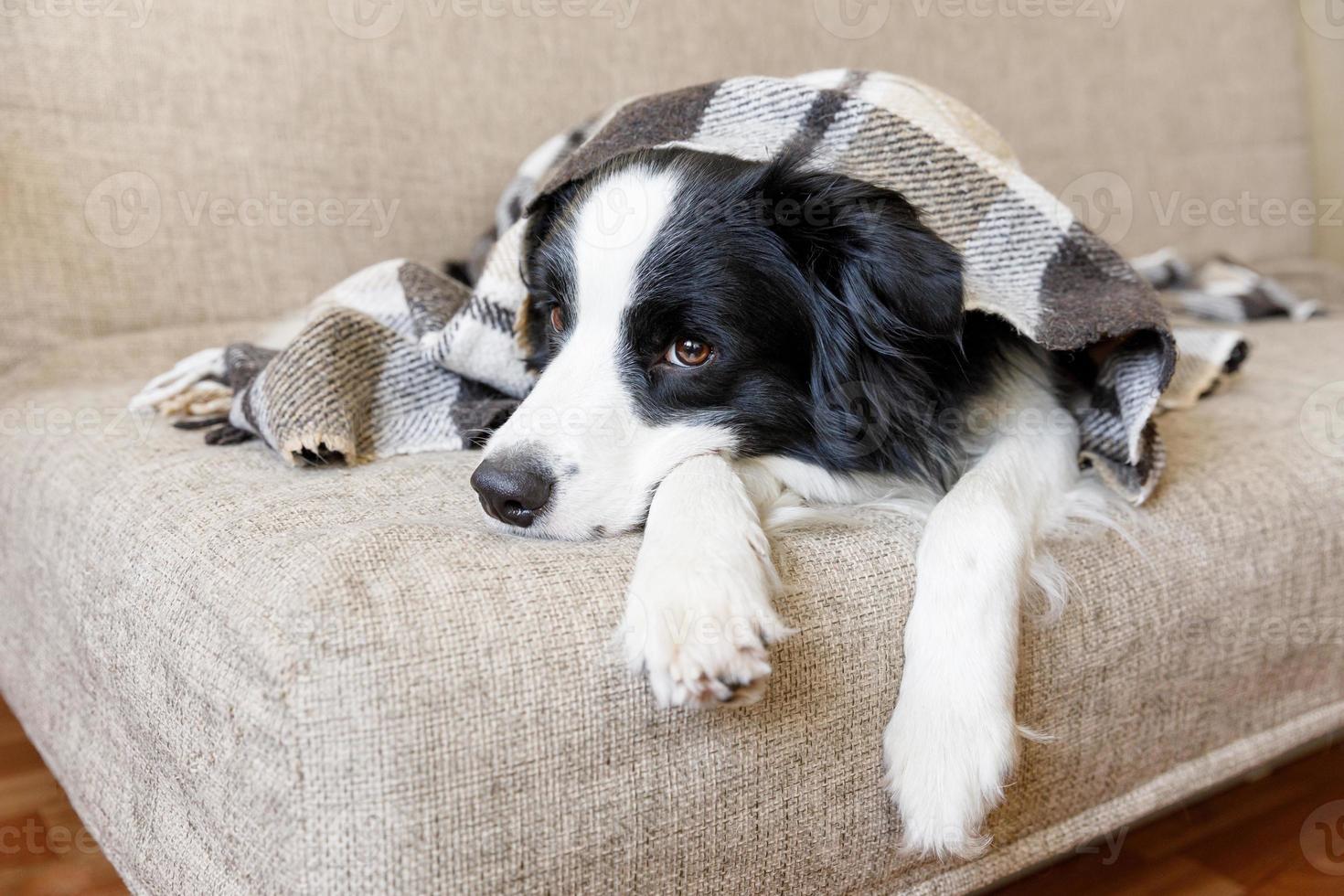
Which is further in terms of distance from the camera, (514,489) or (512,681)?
(514,489)

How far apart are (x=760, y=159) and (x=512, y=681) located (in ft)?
2.68

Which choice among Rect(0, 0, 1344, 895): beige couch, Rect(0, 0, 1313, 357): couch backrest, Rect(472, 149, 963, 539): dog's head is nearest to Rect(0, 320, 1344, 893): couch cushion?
Rect(0, 0, 1344, 895): beige couch

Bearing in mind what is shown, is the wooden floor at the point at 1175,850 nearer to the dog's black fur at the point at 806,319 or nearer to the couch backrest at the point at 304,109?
the dog's black fur at the point at 806,319

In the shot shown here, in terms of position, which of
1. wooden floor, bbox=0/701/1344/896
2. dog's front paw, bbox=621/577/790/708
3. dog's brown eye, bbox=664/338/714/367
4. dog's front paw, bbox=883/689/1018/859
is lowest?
wooden floor, bbox=0/701/1344/896

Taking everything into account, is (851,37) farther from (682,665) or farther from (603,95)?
(682,665)

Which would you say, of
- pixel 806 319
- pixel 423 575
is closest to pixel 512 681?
pixel 423 575

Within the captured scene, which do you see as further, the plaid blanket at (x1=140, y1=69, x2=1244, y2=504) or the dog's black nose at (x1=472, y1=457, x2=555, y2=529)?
the plaid blanket at (x1=140, y1=69, x2=1244, y2=504)

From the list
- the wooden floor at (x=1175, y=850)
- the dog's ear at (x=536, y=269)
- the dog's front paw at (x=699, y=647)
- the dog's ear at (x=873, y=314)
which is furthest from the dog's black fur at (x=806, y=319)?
the wooden floor at (x=1175, y=850)

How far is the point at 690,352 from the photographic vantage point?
47.5 inches

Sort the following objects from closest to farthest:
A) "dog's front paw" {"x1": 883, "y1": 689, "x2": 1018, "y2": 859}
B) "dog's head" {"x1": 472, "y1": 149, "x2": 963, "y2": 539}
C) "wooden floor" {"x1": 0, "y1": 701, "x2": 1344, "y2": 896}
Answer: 1. "dog's front paw" {"x1": 883, "y1": 689, "x2": 1018, "y2": 859}
2. "dog's head" {"x1": 472, "y1": 149, "x2": 963, "y2": 539}
3. "wooden floor" {"x1": 0, "y1": 701, "x2": 1344, "y2": 896}

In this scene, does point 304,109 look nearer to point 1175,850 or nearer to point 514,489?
point 514,489

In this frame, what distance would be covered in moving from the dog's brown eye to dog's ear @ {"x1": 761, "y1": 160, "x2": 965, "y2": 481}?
0.46 feet

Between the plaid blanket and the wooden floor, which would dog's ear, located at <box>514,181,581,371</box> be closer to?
the plaid blanket

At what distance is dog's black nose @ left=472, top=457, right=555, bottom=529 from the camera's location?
1041 millimetres
